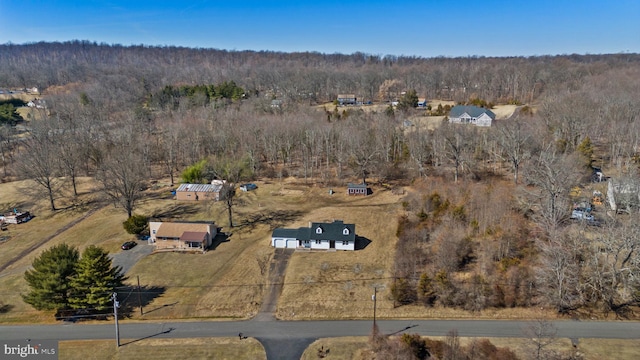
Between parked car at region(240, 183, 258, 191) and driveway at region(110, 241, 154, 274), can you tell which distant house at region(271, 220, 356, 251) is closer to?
driveway at region(110, 241, 154, 274)

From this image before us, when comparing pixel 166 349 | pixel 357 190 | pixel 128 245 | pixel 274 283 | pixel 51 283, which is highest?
pixel 357 190

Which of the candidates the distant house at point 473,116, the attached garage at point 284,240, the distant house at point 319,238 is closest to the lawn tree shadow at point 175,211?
the attached garage at point 284,240

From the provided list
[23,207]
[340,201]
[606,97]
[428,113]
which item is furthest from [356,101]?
[23,207]

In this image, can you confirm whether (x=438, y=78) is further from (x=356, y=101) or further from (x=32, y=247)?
(x=32, y=247)

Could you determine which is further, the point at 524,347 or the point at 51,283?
the point at 51,283

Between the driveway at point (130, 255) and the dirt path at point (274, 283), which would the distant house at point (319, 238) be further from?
the driveway at point (130, 255)

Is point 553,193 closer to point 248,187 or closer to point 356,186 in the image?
point 356,186

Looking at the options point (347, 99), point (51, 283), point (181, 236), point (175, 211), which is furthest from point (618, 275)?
point (347, 99)
